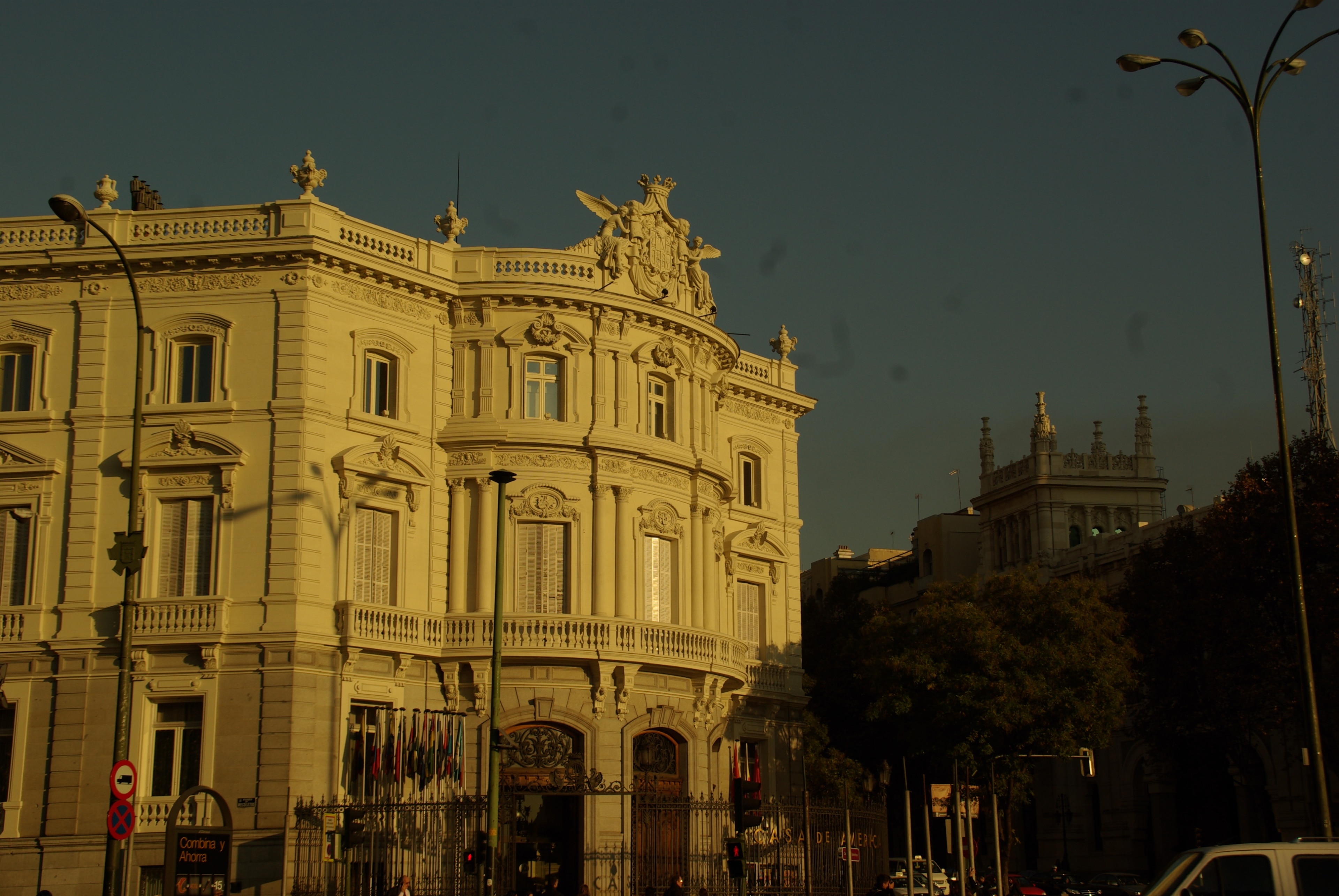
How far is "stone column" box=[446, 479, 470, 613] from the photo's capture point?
1547 inches

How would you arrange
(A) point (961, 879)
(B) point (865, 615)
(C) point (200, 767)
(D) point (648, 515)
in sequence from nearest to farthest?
(A) point (961, 879) < (C) point (200, 767) < (D) point (648, 515) < (B) point (865, 615)

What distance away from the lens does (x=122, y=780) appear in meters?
22.6

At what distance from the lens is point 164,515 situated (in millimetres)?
36906

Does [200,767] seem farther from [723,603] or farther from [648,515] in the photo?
[723,603]

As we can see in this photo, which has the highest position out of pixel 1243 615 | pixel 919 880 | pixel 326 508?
pixel 326 508

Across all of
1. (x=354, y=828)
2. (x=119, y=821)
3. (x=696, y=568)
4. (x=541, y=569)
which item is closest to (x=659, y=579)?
(x=696, y=568)

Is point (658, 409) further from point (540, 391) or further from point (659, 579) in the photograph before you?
point (659, 579)

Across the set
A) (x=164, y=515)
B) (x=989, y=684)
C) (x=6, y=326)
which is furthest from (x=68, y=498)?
(x=989, y=684)

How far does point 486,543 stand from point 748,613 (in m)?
12.9

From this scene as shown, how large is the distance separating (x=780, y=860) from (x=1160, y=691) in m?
21.7

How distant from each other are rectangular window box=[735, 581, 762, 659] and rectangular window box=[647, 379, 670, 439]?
7.97 meters

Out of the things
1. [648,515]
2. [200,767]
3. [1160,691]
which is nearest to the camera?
[200,767]

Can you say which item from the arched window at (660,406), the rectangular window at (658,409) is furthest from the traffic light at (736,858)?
the arched window at (660,406)

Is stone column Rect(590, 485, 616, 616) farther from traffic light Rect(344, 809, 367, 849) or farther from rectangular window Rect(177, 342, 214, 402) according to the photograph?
rectangular window Rect(177, 342, 214, 402)
